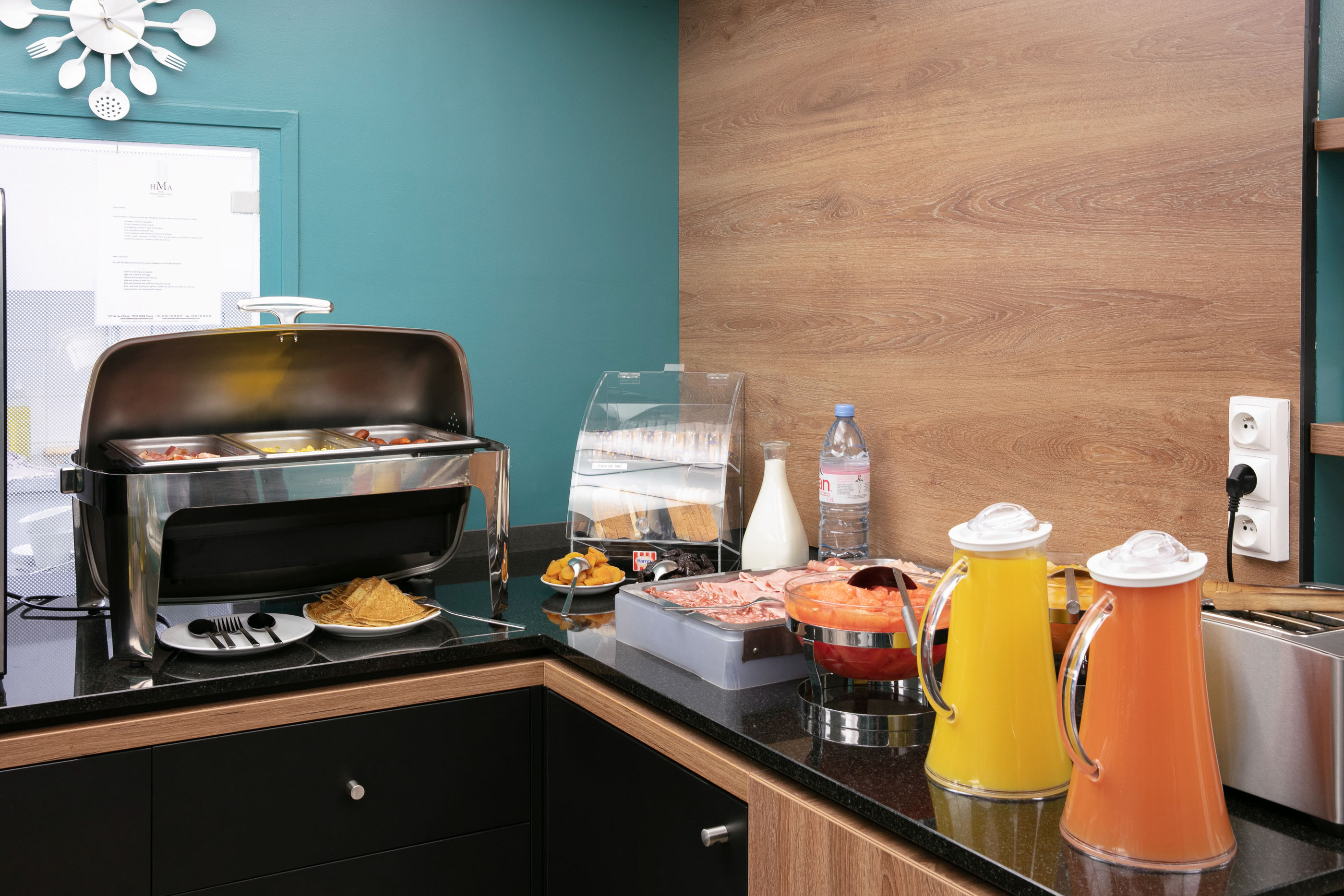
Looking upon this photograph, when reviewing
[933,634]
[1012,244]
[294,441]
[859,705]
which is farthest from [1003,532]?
[294,441]

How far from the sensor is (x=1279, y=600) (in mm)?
1075

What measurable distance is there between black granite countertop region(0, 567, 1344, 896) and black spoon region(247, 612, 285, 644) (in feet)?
0.15

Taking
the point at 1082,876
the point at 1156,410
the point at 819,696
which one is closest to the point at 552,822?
the point at 819,696

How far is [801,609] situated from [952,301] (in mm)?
787

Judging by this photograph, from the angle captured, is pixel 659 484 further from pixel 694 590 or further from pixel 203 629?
pixel 203 629

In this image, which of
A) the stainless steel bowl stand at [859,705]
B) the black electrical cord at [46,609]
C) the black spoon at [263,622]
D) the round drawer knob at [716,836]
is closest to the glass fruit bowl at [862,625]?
the stainless steel bowl stand at [859,705]

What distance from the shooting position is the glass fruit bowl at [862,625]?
1192mm

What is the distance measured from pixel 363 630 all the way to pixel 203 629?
0.79 feet

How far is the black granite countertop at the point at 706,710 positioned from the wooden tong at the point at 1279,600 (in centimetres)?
19

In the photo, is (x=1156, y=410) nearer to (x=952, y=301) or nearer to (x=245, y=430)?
(x=952, y=301)

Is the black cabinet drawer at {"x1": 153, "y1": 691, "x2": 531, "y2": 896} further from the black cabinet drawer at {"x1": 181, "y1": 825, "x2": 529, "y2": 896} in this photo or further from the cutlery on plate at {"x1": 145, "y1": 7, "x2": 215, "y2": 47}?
the cutlery on plate at {"x1": 145, "y1": 7, "x2": 215, "y2": 47}

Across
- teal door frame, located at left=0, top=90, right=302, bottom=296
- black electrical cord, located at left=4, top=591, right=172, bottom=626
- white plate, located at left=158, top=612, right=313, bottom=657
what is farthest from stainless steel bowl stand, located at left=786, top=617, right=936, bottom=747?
teal door frame, located at left=0, top=90, right=302, bottom=296

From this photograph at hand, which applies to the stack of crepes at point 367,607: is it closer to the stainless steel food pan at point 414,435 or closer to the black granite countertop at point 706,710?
the black granite countertop at point 706,710

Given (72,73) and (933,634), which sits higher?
(72,73)
